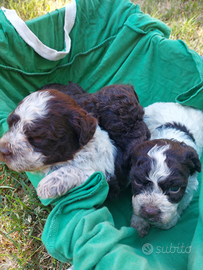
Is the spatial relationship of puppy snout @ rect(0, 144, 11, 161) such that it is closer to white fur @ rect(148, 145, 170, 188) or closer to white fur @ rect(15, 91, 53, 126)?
white fur @ rect(15, 91, 53, 126)

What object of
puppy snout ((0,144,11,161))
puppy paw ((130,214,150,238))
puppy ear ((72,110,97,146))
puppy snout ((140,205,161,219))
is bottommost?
puppy paw ((130,214,150,238))

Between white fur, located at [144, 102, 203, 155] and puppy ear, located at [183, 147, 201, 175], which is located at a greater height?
puppy ear, located at [183, 147, 201, 175]

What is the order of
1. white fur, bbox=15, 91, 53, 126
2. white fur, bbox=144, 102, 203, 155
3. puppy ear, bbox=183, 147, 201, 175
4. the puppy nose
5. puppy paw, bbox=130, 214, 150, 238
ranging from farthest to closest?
white fur, bbox=144, 102, 203, 155 → puppy paw, bbox=130, 214, 150, 238 → puppy ear, bbox=183, 147, 201, 175 → the puppy nose → white fur, bbox=15, 91, 53, 126

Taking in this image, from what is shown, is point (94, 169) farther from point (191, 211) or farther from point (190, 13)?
point (190, 13)

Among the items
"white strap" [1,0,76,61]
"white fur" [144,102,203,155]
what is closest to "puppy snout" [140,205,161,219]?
"white fur" [144,102,203,155]

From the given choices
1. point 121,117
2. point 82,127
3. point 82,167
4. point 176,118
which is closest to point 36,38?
point 121,117

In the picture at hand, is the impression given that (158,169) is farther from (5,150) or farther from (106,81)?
(106,81)

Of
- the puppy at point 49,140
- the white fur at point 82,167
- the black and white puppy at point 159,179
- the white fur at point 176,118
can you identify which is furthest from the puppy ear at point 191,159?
the puppy at point 49,140

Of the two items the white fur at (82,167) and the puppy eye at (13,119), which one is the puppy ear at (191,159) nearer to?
the white fur at (82,167)
